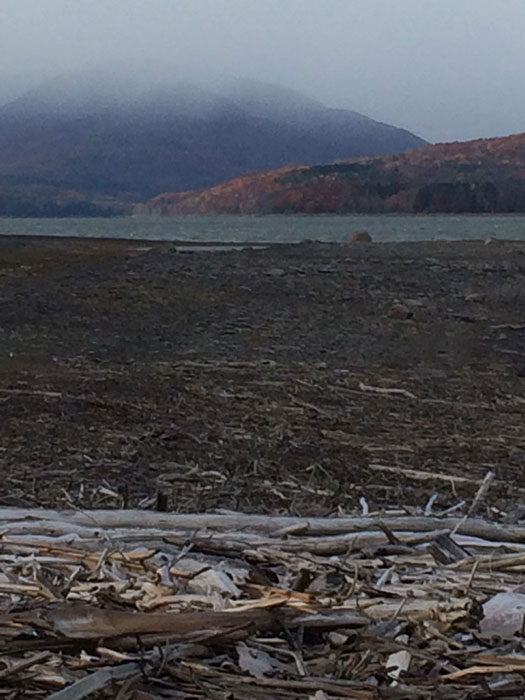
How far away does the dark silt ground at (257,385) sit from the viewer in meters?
4.46

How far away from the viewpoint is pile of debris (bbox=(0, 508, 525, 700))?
1.85 metres

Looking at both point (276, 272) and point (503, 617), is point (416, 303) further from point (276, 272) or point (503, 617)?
point (503, 617)

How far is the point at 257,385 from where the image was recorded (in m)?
6.67

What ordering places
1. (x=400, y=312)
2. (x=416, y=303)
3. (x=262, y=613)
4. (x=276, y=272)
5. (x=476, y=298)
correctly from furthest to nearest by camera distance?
(x=276, y=272) → (x=476, y=298) → (x=416, y=303) → (x=400, y=312) → (x=262, y=613)

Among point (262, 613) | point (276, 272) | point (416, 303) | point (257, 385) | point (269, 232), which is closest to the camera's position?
point (262, 613)

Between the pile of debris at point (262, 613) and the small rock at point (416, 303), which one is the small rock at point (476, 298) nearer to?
the small rock at point (416, 303)

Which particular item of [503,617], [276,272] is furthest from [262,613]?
[276,272]

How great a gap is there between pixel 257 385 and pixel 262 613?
15.3 ft

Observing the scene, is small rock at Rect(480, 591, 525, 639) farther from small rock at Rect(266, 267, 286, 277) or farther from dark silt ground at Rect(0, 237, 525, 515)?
small rock at Rect(266, 267, 286, 277)

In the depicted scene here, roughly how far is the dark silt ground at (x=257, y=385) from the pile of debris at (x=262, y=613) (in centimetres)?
100

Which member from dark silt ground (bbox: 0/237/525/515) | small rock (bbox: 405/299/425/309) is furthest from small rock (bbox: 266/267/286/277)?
small rock (bbox: 405/299/425/309)

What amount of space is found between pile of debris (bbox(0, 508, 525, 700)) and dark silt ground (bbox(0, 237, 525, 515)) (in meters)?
1.00

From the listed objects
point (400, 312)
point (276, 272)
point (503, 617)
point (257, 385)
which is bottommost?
point (257, 385)

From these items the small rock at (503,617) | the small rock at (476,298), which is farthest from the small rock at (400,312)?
the small rock at (503,617)
